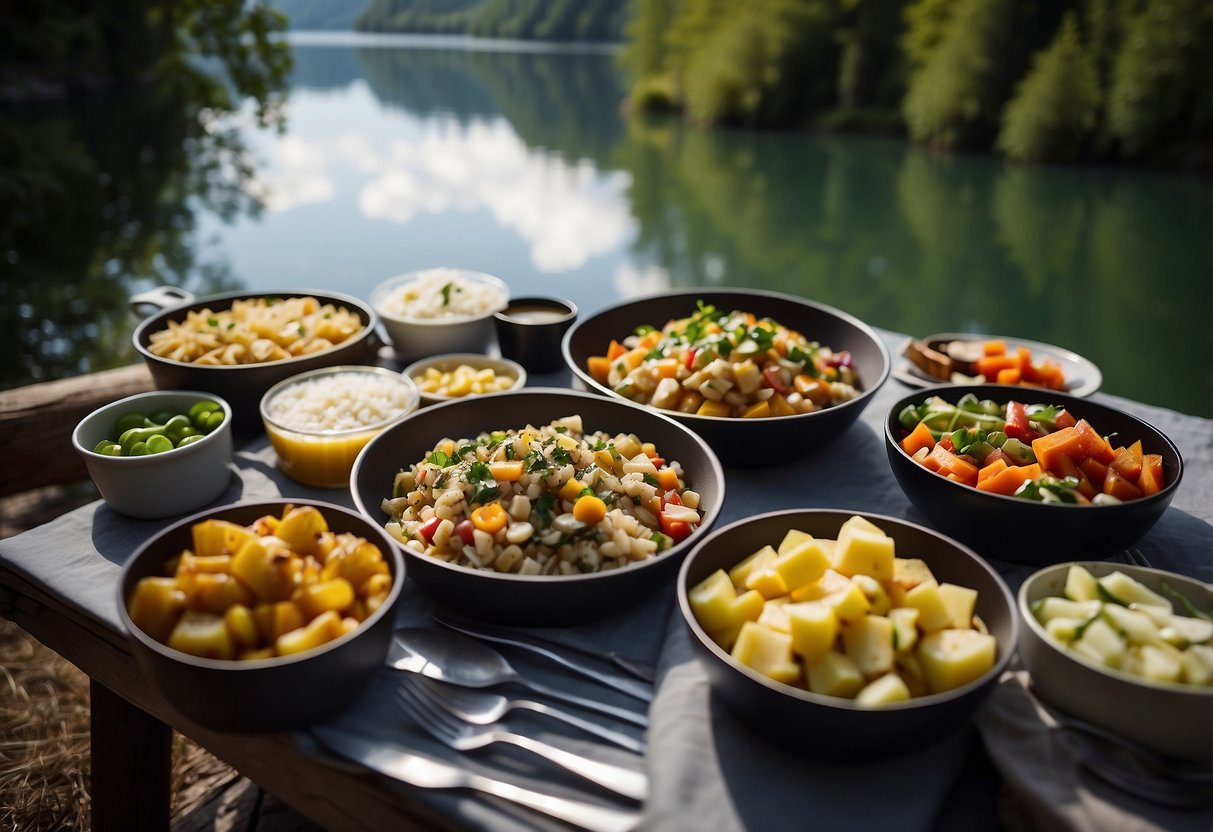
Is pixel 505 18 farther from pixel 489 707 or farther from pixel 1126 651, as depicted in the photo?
pixel 1126 651

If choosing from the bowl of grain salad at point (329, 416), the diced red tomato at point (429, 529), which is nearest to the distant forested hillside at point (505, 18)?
the bowl of grain salad at point (329, 416)

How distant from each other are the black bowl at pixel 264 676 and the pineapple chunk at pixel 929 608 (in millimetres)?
818

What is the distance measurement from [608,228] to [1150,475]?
498 inches

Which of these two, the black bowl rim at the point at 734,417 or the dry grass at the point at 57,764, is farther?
the dry grass at the point at 57,764

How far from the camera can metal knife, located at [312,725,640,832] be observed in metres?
1.21

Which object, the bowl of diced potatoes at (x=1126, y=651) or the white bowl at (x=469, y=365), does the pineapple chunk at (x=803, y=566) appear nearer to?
the bowl of diced potatoes at (x=1126, y=651)

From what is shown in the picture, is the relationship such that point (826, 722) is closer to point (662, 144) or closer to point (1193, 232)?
point (1193, 232)

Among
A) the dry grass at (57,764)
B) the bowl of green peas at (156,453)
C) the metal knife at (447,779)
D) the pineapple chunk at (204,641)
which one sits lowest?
the dry grass at (57,764)

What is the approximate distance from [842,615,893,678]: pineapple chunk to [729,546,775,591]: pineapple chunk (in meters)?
0.21

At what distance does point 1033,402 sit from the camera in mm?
2080

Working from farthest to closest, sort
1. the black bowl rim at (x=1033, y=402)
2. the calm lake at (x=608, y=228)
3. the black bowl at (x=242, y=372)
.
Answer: the calm lake at (x=608, y=228)
the black bowl at (x=242, y=372)
the black bowl rim at (x=1033, y=402)

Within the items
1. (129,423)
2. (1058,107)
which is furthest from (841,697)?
(1058,107)

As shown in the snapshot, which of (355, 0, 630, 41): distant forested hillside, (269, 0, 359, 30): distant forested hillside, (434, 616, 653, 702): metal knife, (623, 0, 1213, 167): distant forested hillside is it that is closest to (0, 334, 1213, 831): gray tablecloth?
(434, 616, 653, 702): metal knife

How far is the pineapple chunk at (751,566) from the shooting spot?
1.45 m
